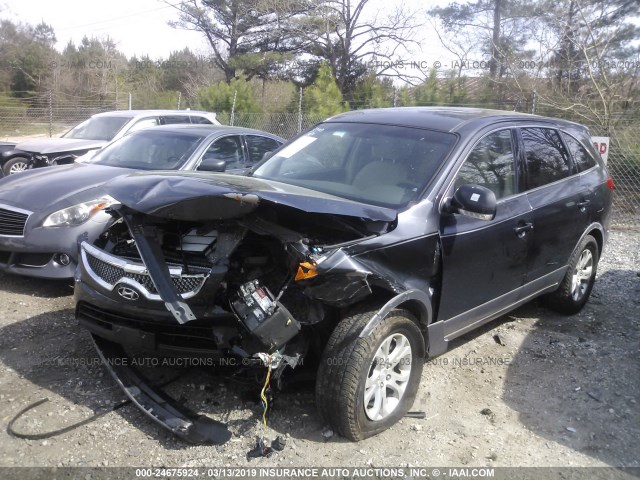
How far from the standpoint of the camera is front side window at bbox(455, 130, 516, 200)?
155 inches

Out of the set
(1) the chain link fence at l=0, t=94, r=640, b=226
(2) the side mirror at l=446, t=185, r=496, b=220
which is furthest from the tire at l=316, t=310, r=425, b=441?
(1) the chain link fence at l=0, t=94, r=640, b=226

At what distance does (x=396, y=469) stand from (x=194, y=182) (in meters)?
1.90

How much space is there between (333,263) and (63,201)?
3366 millimetres

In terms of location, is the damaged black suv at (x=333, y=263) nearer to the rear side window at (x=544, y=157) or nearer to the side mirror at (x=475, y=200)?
the side mirror at (x=475, y=200)

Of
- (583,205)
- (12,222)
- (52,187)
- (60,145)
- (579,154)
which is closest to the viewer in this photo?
(583,205)

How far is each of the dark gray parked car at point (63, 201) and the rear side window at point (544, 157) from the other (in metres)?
2.77

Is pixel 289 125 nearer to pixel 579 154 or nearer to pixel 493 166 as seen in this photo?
pixel 579 154

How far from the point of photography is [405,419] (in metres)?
3.59

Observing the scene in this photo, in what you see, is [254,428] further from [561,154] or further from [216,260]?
[561,154]

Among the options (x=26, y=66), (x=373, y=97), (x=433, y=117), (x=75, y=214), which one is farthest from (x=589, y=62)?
(x=26, y=66)

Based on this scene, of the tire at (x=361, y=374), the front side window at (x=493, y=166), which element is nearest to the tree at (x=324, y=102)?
the front side window at (x=493, y=166)

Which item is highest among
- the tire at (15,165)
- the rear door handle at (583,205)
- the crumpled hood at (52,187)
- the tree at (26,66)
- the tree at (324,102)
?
the tree at (26,66)

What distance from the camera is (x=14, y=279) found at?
18.5ft

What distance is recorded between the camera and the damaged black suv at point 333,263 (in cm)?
307
